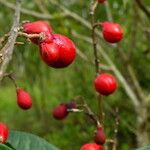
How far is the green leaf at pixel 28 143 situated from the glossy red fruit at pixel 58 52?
1.60ft

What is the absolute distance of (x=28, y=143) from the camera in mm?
1822

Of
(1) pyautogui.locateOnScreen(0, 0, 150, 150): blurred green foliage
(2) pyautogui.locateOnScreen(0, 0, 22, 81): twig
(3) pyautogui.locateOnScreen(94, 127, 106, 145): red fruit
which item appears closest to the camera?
(2) pyautogui.locateOnScreen(0, 0, 22, 81): twig

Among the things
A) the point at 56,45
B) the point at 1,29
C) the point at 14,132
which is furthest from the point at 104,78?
the point at 1,29

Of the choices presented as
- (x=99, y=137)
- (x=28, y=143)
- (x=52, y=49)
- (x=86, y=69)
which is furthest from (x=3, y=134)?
(x=86, y=69)

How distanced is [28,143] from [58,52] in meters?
0.53

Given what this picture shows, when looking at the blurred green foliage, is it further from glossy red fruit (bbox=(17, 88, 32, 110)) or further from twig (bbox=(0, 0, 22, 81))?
twig (bbox=(0, 0, 22, 81))

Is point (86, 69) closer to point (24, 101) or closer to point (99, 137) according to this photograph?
point (99, 137)

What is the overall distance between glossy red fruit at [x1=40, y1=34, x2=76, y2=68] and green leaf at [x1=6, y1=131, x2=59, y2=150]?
49 centimetres

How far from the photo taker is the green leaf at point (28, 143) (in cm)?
180

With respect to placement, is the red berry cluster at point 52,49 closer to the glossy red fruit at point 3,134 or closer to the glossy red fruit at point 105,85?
the glossy red fruit at point 3,134

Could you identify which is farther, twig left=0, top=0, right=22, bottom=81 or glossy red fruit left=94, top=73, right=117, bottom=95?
glossy red fruit left=94, top=73, right=117, bottom=95

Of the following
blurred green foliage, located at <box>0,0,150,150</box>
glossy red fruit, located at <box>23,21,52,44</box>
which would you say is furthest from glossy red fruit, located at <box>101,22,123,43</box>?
blurred green foliage, located at <box>0,0,150,150</box>

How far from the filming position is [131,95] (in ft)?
15.6

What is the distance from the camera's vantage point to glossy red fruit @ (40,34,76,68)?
139cm
